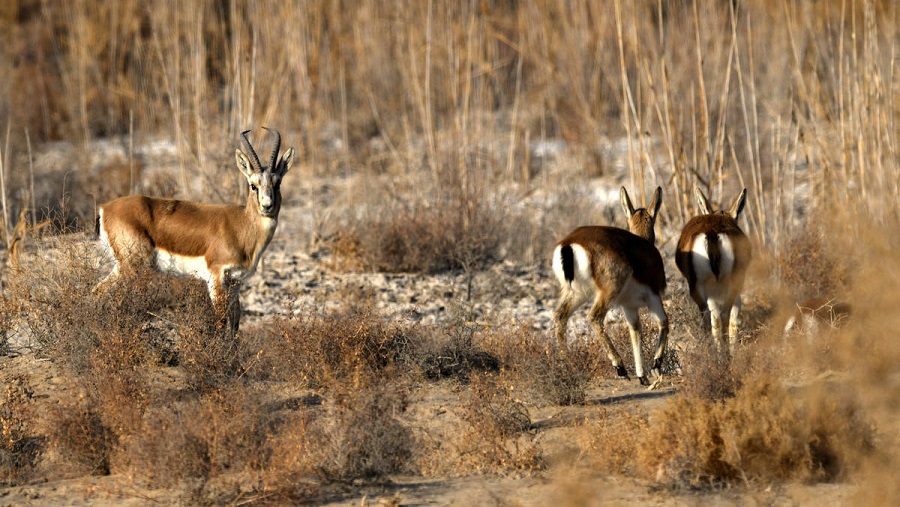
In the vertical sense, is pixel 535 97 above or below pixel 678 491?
above

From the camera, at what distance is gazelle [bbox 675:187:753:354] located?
7.75 m

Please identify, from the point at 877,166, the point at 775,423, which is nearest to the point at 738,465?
the point at 775,423

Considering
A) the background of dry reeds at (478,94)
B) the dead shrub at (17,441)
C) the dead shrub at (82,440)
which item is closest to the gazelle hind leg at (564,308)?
the dead shrub at (82,440)

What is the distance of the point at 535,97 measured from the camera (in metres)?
16.1

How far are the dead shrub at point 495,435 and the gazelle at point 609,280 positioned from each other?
822 millimetres

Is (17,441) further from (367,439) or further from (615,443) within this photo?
(615,443)

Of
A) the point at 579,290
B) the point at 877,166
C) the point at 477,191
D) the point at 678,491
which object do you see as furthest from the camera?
the point at 477,191

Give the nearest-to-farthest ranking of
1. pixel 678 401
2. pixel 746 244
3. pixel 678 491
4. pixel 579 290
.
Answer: pixel 678 491 < pixel 678 401 < pixel 579 290 < pixel 746 244

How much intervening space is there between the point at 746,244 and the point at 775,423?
2.54 m

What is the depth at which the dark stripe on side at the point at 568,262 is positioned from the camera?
23.4 ft

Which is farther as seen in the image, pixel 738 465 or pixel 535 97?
pixel 535 97

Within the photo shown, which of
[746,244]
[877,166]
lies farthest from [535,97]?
[746,244]

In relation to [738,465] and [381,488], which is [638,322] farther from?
[381,488]

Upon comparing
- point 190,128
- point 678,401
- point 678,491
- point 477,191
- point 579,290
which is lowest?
point 678,491
